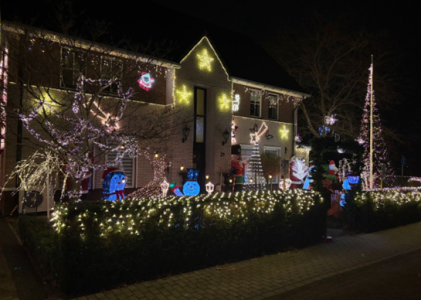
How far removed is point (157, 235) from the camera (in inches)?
227

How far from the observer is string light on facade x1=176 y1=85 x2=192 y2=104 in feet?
46.8

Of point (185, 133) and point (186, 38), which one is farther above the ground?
point (186, 38)

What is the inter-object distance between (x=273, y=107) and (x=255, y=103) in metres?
1.43

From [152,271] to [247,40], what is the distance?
59.7ft

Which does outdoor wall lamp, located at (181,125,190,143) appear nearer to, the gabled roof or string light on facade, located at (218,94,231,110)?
string light on facade, located at (218,94,231,110)

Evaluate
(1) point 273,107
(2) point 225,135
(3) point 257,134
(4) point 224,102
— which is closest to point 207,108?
(4) point 224,102

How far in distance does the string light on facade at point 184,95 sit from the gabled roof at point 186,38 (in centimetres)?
123

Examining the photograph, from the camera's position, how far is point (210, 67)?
15.6 m

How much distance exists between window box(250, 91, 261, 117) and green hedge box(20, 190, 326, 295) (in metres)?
10.3

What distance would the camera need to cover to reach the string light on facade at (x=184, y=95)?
1426cm

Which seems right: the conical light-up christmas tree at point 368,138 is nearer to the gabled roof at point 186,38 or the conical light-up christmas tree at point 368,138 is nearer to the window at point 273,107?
the gabled roof at point 186,38

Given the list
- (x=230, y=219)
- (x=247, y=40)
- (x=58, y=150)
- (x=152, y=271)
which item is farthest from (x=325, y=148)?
(x=247, y=40)

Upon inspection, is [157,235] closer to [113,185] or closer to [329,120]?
[113,185]

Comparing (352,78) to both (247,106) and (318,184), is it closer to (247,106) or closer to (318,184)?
(247,106)
